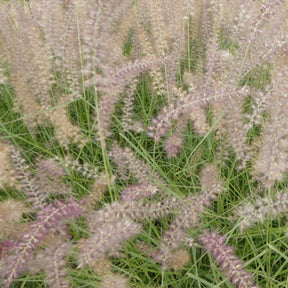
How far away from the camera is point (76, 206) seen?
44.5 inches

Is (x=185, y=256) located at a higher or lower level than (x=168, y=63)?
lower

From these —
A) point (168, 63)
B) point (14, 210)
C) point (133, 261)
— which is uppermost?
point (168, 63)

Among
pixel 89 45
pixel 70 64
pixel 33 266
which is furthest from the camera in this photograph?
pixel 70 64

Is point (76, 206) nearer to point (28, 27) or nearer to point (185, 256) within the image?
point (185, 256)

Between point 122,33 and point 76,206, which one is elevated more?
point 122,33

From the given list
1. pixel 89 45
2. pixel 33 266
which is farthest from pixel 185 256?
pixel 89 45

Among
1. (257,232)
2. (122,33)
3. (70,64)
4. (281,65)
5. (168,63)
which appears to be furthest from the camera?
(122,33)

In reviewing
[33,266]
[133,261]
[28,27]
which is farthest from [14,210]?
[28,27]

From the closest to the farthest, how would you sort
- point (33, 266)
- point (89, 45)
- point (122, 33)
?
point (89, 45) → point (33, 266) → point (122, 33)

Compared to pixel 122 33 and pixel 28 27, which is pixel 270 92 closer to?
pixel 122 33

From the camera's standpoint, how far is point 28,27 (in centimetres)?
168

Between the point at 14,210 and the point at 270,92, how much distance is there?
3.07ft

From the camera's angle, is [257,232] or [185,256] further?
[257,232]

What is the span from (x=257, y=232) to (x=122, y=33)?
1.15m
